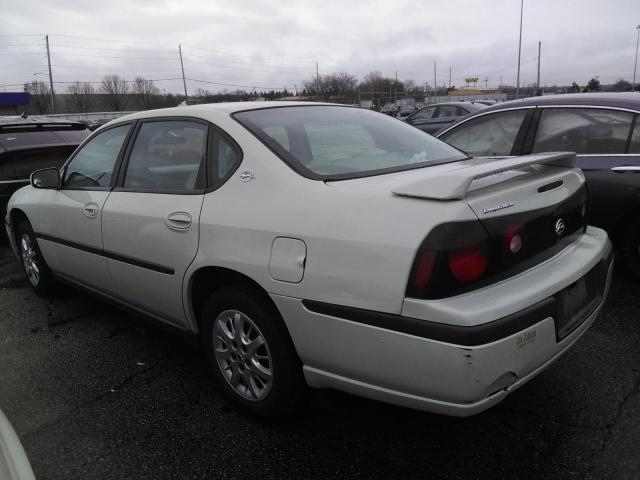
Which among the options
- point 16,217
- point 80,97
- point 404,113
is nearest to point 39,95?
point 80,97

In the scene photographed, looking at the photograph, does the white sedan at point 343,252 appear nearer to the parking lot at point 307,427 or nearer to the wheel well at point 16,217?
the parking lot at point 307,427

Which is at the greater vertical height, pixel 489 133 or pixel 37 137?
pixel 37 137

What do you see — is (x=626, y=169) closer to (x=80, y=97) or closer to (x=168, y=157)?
(x=168, y=157)

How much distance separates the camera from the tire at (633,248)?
402 cm

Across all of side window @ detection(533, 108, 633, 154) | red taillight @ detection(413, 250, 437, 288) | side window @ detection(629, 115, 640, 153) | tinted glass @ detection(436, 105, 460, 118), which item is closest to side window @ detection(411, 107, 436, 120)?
tinted glass @ detection(436, 105, 460, 118)

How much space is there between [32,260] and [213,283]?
265 cm

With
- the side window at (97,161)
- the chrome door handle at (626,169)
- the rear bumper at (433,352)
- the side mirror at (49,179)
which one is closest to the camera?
the rear bumper at (433,352)

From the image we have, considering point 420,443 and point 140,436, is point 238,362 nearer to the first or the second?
point 140,436

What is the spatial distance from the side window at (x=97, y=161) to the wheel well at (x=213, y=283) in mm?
1152

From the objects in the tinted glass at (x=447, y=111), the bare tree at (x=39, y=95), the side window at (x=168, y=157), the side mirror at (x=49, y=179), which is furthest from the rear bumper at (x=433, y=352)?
the bare tree at (x=39, y=95)

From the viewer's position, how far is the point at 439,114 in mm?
13930

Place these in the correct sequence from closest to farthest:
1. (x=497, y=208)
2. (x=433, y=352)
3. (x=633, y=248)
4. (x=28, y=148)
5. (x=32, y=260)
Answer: (x=433, y=352), (x=497, y=208), (x=633, y=248), (x=32, y=260), (x=28, y=148)

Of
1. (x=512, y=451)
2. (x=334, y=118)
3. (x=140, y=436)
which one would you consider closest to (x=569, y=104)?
(x=334, y=118)

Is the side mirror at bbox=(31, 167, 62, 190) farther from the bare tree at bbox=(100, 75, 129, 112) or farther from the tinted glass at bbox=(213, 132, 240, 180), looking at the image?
the bare tree at bbox=(100, 75, 129, 112)
